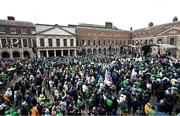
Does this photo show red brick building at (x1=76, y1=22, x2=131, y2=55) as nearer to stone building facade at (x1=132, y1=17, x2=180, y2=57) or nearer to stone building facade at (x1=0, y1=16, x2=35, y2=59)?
stone building facade at (x1=132, y1=17, x2=180, y2=57)

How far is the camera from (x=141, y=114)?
8.08 m

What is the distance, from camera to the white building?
3766 centimetres

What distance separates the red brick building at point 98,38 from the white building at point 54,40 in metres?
2.94

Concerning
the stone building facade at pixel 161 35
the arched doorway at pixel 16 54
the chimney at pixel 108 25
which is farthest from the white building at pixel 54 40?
the stone building facade at pixel 161 35

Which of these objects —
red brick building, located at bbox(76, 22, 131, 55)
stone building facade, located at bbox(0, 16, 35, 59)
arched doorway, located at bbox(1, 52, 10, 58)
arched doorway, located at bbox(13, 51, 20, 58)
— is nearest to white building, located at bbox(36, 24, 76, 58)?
stone building facade, located at bbox(0, 16, 35, 59)

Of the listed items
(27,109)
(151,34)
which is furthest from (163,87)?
(151,34)

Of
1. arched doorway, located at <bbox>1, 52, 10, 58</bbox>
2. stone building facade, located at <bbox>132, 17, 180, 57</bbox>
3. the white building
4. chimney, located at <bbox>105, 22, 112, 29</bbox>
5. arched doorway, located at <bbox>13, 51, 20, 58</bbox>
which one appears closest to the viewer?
arched doorway, located at <bbox>1, 52, 10, 58</bbox>

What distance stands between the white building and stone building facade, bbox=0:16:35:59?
270cm

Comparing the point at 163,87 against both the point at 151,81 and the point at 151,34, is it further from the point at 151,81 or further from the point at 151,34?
the point at 151,34

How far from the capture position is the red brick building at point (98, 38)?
4522 centimetres

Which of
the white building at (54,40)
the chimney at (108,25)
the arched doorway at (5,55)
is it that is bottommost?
the arched doorway at (5,55)

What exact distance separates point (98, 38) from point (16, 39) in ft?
78.9

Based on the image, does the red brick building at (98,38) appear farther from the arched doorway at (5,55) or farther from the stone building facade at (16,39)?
the arched doorway at (5,55)

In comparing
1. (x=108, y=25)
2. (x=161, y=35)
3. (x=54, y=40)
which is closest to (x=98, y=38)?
(x=108, y=25)
